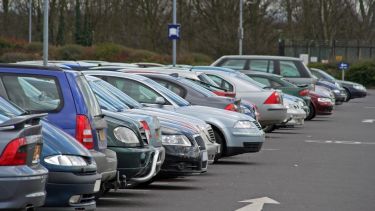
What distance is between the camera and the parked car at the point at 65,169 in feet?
29.1

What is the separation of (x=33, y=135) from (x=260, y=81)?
20.2 meters

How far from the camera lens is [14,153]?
7203 mm

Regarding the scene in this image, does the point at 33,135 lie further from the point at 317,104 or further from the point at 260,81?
the point at 317,104

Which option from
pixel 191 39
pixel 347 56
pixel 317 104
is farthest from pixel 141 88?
pixel 347 56

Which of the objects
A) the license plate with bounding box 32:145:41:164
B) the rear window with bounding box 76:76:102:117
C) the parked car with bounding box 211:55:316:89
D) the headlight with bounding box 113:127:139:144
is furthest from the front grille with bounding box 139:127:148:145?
the parked car with bounding box 211:55:316:89

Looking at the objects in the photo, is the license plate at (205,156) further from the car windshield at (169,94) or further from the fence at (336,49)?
the fence at (336,49)

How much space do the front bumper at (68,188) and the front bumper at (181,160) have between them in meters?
3.86

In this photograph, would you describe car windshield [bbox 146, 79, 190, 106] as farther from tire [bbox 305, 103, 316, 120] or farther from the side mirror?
tire [bbox 305, 103, 316, 120]

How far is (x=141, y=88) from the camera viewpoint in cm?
1535

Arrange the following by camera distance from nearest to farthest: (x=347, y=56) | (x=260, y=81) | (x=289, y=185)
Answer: (x=289, y=185), (x=260, y=81), (x=347, y=56)

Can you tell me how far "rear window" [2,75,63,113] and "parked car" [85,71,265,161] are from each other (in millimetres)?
4927

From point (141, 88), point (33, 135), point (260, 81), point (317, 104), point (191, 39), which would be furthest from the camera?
point (191, 39)

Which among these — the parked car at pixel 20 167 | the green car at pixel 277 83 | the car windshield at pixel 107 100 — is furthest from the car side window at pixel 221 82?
the parked car at pixel 20 167

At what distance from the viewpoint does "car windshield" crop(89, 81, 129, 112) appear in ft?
40.7
